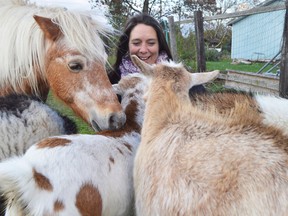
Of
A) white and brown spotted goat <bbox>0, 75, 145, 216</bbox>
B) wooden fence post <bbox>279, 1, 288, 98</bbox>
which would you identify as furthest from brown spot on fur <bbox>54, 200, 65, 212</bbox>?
wooden fence post <bbox>279, 1, 288, 98</bbox>

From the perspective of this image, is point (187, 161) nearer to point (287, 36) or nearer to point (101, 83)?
point (101, 83)

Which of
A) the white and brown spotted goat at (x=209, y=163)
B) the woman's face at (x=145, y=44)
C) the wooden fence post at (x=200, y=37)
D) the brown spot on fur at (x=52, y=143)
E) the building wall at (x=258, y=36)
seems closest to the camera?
the white and brown spotted goat at (x=209, y=163)

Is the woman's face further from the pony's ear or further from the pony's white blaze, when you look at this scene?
the pony's ear

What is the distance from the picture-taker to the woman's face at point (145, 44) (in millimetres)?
3805

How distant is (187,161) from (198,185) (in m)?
0.14

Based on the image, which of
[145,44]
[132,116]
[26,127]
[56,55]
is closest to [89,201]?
[26,127]

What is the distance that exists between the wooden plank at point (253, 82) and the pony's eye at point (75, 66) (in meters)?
3.52

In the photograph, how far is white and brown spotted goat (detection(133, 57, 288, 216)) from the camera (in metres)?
1.58

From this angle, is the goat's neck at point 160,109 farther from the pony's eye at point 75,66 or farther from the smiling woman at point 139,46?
the smiling woman at point 139,46

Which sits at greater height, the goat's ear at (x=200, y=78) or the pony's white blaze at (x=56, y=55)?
the pony's white blaze at (x=56, y=55)

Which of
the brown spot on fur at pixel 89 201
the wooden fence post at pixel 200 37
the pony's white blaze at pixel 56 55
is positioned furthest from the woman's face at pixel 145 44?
the wooden fence post at pixel 200 37

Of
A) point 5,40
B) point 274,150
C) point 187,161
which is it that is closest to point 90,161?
point 187,161

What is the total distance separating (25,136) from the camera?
236cm

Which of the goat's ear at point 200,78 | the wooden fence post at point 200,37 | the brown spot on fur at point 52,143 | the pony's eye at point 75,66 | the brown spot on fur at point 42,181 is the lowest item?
the wooden fence post at point 200,37
